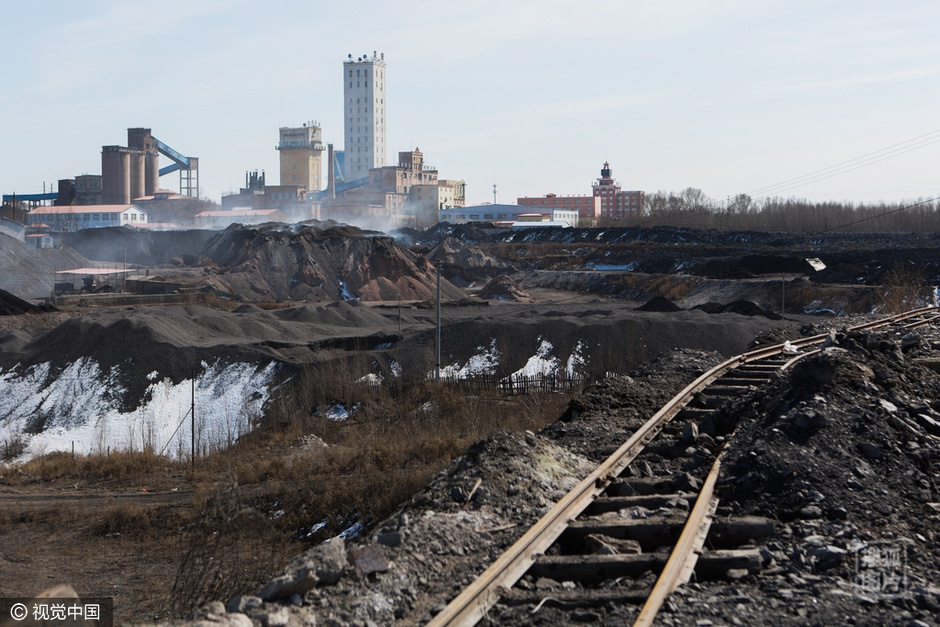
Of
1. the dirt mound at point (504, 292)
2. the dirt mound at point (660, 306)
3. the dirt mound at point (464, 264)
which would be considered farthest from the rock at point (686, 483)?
the dirt mound at point (464, 264)

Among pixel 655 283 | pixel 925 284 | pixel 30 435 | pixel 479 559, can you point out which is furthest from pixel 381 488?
pixel 655 283

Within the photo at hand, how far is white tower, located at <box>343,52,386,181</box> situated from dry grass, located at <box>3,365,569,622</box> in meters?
112

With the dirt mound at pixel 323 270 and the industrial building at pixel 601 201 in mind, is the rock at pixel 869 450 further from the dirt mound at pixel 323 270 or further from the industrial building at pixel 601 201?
the industrial building at pixel 601 201

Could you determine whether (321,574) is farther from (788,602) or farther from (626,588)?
(788,602)

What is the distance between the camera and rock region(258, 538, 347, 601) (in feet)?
17.4

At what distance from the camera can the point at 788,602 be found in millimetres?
5293

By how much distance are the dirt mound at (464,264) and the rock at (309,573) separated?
2443 inches

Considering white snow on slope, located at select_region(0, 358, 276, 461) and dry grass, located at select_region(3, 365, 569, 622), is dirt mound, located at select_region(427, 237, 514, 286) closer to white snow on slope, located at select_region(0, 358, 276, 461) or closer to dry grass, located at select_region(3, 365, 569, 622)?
white snow on slope, located at select_region(0, 358, 276, 461)

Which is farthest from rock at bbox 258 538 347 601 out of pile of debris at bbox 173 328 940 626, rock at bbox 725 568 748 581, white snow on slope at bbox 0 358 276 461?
white snow on slope at bbox 0 358 276 461

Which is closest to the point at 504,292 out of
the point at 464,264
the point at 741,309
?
the point at 464,264

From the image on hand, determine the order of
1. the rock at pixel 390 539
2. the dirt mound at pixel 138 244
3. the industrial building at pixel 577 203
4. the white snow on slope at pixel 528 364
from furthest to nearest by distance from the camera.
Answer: the industrial building at pixel 577 203 < the dirt mound at pixel 138 244 < the white snow on slope at pixel 528 364 < the rock at pixel 390 539

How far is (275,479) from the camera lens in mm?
16812

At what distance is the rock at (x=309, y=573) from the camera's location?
531 cm

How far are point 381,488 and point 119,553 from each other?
14.0 ft
